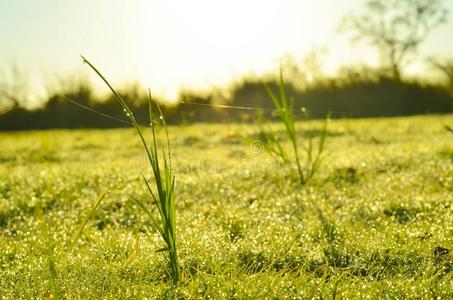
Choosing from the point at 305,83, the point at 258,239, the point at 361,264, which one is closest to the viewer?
the point at 361,264

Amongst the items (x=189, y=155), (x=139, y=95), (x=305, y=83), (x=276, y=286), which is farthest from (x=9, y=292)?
(x=305, y=83)

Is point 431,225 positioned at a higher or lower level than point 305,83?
lower

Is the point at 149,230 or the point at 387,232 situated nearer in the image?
the point at 387,232

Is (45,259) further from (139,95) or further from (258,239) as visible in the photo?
(139,95)

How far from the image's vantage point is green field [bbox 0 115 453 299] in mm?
1665

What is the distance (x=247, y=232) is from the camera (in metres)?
2.29

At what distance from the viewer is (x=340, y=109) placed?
546 inches

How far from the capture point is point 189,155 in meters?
5.14

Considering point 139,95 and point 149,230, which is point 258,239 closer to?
point 149,230

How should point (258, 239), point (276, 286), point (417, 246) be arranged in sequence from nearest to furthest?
1. point (276, 286)
2. point (417, 246)
3. point (258, 239)

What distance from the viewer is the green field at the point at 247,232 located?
1665 mm

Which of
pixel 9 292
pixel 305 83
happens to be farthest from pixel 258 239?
pixel 305 83

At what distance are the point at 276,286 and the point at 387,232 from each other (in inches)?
30.3

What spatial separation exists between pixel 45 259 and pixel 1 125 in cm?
995
